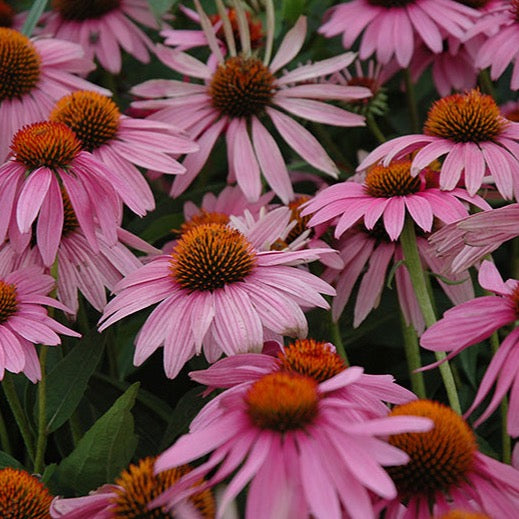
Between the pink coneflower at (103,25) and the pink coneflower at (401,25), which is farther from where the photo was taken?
the pink coneflower at (103,25)

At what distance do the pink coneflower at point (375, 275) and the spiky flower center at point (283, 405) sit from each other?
1.12ft

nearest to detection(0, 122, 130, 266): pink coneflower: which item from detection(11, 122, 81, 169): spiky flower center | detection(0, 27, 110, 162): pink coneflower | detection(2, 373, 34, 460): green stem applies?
detection(11, 122, 81, 169): spiky flower center

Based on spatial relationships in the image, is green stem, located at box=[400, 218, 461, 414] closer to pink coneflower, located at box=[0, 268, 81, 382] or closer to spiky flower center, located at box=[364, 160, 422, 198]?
spiky flower center, located at box=[364, 160, 422, 198]

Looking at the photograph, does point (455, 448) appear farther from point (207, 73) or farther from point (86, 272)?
point (207, 73)

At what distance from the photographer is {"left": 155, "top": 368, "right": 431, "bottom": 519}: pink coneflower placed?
52cm

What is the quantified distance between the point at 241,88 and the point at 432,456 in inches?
26.2

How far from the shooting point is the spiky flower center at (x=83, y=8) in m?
1.45

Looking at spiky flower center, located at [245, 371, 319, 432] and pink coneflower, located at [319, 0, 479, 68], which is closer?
spiky flower center, located at [245, 371, 319, 432]

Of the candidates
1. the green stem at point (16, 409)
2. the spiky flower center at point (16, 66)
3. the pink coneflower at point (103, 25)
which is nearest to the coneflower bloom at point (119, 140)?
the spiky flower center at point (16, 66)

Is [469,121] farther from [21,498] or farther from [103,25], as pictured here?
[103,25]

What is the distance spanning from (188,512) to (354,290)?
0.56m

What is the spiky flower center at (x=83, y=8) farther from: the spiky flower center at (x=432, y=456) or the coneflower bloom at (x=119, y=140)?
the spiky flower center at (x=432, y=456)

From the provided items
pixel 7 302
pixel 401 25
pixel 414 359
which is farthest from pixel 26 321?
pixel 401 25

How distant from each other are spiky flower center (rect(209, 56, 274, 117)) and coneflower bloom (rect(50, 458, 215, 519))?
24.3 inches
